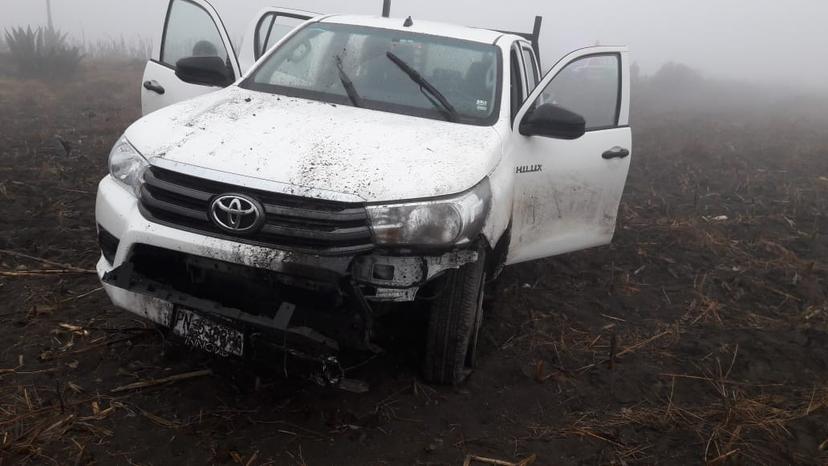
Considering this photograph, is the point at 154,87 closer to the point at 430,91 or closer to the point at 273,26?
the point at 273,26

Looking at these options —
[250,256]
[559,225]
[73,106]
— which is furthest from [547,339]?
[73,106]

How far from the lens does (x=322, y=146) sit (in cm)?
313

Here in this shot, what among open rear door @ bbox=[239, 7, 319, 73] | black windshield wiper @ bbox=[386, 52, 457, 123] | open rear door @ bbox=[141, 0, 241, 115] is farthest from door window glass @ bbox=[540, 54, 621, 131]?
open rear door @ bbox=[141, 0, 241, 115]

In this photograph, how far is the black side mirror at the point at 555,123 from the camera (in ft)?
12.6

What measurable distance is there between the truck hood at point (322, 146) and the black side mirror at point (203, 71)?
0.47 metres

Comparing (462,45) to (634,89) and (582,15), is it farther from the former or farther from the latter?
(582,15)

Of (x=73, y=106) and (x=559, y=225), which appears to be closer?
(x=559, y=225)

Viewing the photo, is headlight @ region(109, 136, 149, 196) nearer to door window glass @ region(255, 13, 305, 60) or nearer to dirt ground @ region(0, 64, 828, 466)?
dirt ground @ region(0, 64, 828, 466)

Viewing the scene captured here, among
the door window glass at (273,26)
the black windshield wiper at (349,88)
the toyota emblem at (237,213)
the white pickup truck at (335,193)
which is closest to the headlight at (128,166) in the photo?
the white pickup truck at (335,193)

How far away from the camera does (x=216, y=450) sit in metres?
2.89

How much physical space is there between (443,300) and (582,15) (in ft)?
196

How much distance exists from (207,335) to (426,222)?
961 millimetres

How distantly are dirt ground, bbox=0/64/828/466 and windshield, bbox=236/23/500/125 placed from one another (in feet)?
4.29

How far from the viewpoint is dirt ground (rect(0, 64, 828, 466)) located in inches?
118
